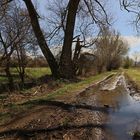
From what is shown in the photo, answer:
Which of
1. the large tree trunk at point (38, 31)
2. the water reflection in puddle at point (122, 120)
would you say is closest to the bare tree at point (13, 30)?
the large tree trunk at point (38, 31)

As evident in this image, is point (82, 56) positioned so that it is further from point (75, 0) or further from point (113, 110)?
point (113, 110)

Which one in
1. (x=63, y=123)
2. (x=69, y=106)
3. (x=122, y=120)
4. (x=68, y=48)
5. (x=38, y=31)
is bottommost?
(x=122, y=120)

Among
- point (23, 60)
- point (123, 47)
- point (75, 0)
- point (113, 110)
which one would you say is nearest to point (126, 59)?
point (123, 47)

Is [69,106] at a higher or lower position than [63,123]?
higher

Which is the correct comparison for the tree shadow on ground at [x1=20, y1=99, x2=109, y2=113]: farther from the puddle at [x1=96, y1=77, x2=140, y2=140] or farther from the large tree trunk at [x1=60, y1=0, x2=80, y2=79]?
the large tree trunk at [x1=60, y1=0, x2=80, y2=79]

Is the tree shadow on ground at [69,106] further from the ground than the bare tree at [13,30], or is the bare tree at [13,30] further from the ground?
the bare tree at [13,30]

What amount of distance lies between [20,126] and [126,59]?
102 meters

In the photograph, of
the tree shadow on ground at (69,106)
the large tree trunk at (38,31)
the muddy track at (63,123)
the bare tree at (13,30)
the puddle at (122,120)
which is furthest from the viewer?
the bare tree at (13,30)

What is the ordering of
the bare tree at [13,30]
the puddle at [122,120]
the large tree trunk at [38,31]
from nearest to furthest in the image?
the puddle at [122,120]
the large tree trunk at [38,31]
the bare tree at [13,30]

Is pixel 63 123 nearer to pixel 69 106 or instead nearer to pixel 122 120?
pixel 122 120

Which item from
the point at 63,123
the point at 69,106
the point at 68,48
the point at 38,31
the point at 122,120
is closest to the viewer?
the point at 63,123

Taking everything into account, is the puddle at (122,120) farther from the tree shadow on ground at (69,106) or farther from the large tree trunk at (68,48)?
the large tree trunk at (68,48)

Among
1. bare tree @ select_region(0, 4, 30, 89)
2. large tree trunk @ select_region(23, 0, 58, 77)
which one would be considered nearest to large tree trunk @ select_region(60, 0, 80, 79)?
large tree trunk @ select_region(23, 0, 58, 77)

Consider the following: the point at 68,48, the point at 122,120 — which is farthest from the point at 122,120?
the point at 68,48
